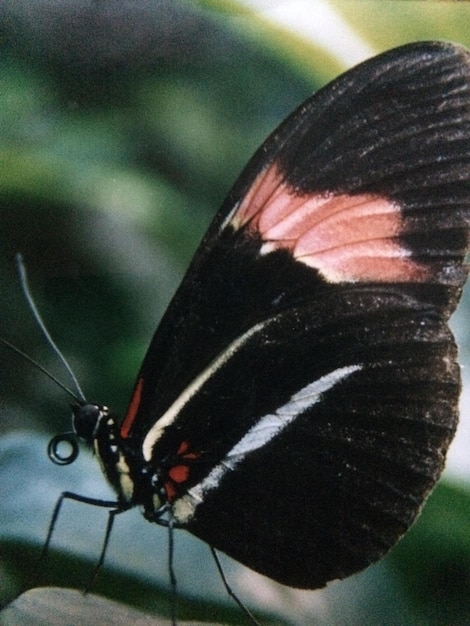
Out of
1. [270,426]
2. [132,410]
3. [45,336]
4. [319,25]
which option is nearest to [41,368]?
[45,336]

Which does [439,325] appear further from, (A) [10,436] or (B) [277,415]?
(A) [10,436]

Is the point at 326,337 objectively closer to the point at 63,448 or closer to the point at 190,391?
the point at 190,391

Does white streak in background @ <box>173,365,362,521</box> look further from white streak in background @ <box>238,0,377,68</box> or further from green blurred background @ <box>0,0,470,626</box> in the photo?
white streak in background @ <box>238,0,377,68</box>

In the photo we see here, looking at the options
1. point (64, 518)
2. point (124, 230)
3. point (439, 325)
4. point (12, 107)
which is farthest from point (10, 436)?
point (439, 325)

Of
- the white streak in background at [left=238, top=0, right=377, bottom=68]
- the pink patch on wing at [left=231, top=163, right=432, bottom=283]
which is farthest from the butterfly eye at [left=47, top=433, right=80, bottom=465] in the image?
the white streak in background at [left=238, top=0, right=377, bottom=68]

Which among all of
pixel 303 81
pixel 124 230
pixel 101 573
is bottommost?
pixel 101 573

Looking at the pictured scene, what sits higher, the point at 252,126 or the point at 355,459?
the point at 252,126

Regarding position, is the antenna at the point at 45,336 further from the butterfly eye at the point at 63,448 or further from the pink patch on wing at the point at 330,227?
the pink patch on wing at the point at 330,227
